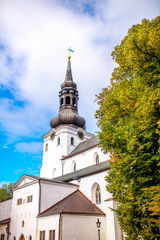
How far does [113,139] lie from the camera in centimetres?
1074

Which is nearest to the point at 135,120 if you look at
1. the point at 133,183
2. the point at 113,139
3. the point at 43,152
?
the point at 113,139

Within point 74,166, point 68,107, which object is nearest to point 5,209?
point 74,166

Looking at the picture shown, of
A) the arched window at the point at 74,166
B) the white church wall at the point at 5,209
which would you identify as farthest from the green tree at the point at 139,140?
the white church wall at the point at 5,209

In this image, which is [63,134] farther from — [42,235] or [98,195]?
[42,235]

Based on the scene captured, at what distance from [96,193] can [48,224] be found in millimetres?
5974

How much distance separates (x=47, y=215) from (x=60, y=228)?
2198mm

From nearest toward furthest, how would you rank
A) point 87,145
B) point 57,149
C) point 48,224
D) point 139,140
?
point 139,140, point 48,224, point 87,145, point 57,149

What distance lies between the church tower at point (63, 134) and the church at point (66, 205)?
0.28m

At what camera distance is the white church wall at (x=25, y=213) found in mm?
→ 21000

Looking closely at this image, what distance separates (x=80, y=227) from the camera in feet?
61.1

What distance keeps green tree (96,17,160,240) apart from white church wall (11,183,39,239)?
11675 mm

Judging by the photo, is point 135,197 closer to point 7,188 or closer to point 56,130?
point 56,130

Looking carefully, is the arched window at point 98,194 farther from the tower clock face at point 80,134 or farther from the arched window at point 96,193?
the tower clock face at point 80,134

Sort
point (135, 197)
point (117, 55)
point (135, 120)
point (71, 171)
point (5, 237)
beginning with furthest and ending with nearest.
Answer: point (71, 171)
point (5, 237)
point (117, 55)
point (135, 120)
point (135, 197)
